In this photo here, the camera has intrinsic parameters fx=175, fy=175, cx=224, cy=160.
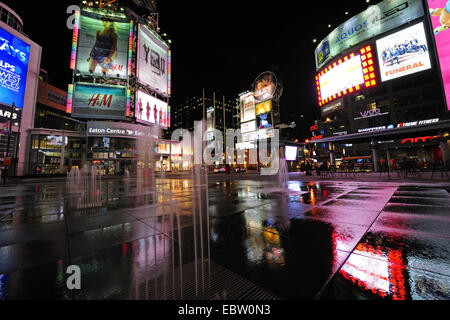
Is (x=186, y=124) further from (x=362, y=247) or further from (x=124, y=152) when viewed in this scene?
(x=362, y=247)

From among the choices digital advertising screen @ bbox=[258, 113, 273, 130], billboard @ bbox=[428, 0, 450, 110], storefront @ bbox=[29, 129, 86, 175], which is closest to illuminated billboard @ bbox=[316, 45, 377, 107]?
billboard @ bbox=[428, 0, 450, 110]

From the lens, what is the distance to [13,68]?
25.8m

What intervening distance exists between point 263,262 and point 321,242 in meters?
1.13

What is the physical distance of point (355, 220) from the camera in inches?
148

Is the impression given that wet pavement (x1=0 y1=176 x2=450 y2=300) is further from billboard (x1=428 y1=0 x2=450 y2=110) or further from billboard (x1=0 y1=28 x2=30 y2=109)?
billboard (x1=0 y1=28 x2=30 y2=109)

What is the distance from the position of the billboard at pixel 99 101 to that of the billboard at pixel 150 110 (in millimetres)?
2234

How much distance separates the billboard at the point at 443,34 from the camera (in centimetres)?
1689

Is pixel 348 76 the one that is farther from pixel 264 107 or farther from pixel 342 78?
pixel 264 107

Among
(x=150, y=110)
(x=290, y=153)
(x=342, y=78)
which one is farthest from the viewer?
(x=150, y=110)

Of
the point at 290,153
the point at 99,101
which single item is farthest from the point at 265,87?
the point at 99,101

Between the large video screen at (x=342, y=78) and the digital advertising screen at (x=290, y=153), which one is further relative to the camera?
the digital advertising screen at (x=290, y=153)

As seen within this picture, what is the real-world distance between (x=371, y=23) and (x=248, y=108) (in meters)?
24.9

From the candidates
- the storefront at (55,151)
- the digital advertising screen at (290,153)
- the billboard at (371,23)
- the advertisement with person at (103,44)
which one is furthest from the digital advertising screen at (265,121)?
the storefront at (55,151)

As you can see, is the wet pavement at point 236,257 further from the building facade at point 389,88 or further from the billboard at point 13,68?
the billboard at point 13,68
